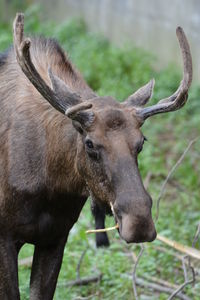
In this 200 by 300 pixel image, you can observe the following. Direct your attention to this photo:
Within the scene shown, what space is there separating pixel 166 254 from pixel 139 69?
223 inches

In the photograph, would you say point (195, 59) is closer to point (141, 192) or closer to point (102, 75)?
point (102, 75)

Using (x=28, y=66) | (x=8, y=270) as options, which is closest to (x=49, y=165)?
(x=28, y=66)

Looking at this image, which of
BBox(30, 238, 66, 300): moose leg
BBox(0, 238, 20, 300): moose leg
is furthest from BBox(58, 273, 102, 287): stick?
BBox(0, 238, 20, 300): moose leg

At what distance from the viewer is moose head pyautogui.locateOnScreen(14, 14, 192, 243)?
15.9 ft

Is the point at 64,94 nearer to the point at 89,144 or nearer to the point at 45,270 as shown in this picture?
the point at 89,144

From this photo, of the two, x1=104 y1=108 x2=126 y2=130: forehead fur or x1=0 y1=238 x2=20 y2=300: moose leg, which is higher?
x1=104 y1=108 x2=126 y2=130: forehead fur

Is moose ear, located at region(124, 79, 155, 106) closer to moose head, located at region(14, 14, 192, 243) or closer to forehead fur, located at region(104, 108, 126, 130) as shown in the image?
moose head, located at region(14, 14, 192, 243)

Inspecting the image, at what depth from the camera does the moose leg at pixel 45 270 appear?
20.4 ft

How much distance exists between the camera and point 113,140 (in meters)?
5.10

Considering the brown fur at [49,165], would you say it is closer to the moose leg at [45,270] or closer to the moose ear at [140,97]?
the moose leg at [45,270]

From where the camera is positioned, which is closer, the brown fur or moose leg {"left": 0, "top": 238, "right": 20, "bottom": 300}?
the brown fur

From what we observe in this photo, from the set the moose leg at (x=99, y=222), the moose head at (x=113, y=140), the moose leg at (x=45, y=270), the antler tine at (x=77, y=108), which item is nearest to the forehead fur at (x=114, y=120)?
the moose head at (x=113, y=140)

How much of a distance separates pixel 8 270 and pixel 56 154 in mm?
911

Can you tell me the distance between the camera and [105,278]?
24.6 feet
